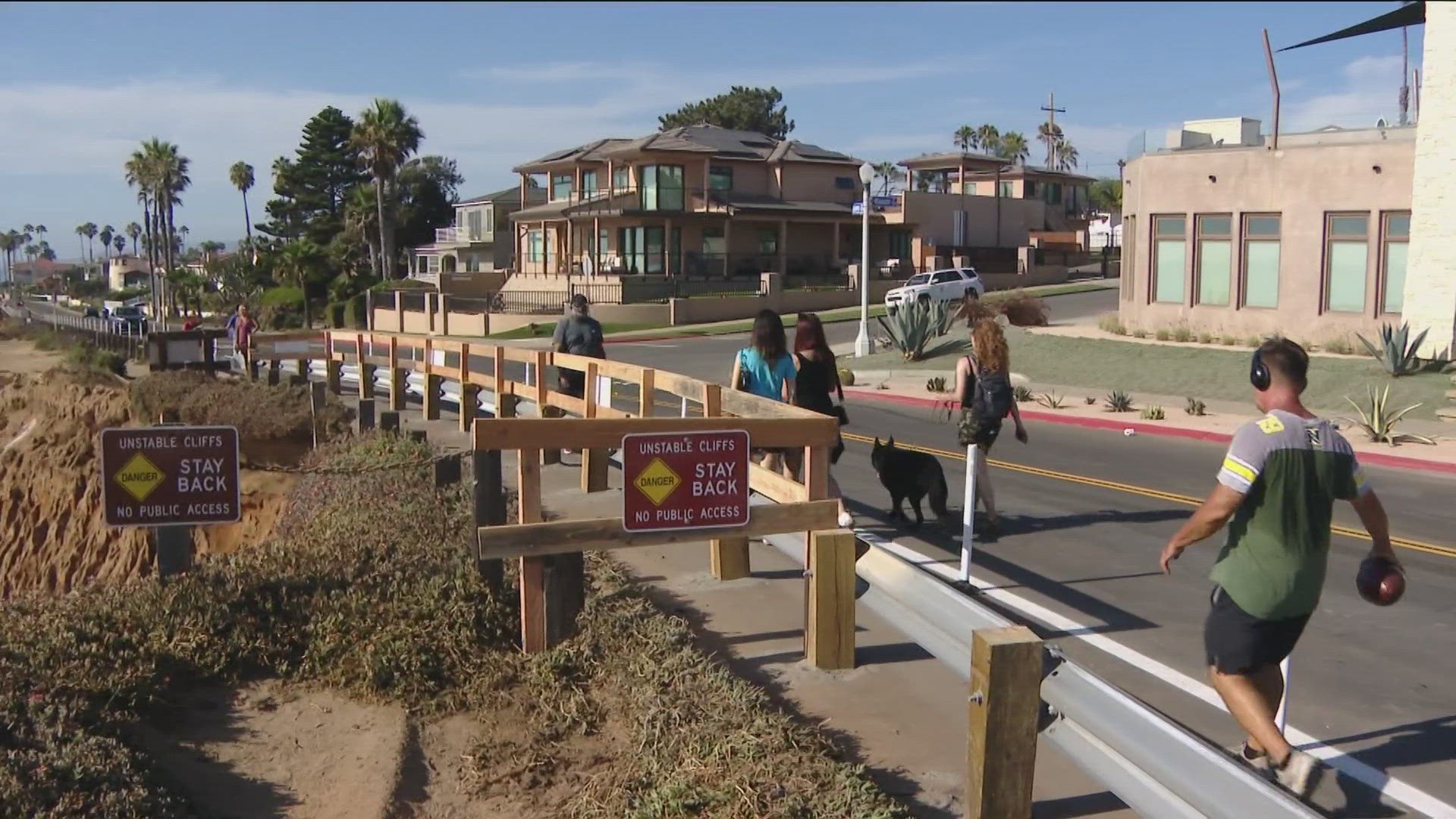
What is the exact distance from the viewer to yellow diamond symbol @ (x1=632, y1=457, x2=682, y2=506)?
19.7 ft

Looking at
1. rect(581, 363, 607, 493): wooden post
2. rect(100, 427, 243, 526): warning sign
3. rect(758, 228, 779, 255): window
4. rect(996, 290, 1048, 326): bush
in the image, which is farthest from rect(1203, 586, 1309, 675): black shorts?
rect(758, 228, 779, 255): window

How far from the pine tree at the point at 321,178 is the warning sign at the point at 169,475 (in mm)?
76591

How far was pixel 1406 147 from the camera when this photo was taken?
2395 cm

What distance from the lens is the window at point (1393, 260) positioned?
24000 millimetres

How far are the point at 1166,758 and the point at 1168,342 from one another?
25.8 meters

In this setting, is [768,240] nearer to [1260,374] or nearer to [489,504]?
[489,504]

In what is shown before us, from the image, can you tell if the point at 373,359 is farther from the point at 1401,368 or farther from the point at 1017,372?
the point at 1401,368

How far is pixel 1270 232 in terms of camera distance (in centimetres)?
2652

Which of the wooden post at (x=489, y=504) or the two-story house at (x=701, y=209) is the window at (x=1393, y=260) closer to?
the wooden post at (x=489, y=504)

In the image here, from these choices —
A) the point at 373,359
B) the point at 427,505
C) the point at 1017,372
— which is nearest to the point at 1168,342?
the point at 1017,372

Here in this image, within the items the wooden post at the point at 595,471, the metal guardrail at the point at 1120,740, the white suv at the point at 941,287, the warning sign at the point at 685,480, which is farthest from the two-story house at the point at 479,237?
the metal guardrail at the point at 1120,740

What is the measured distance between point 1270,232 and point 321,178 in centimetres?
6744

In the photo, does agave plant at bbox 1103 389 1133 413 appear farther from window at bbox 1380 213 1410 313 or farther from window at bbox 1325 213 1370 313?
window at bbox 1325 213 1370 313

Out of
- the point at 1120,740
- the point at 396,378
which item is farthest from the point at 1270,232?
the point at 1120,740
